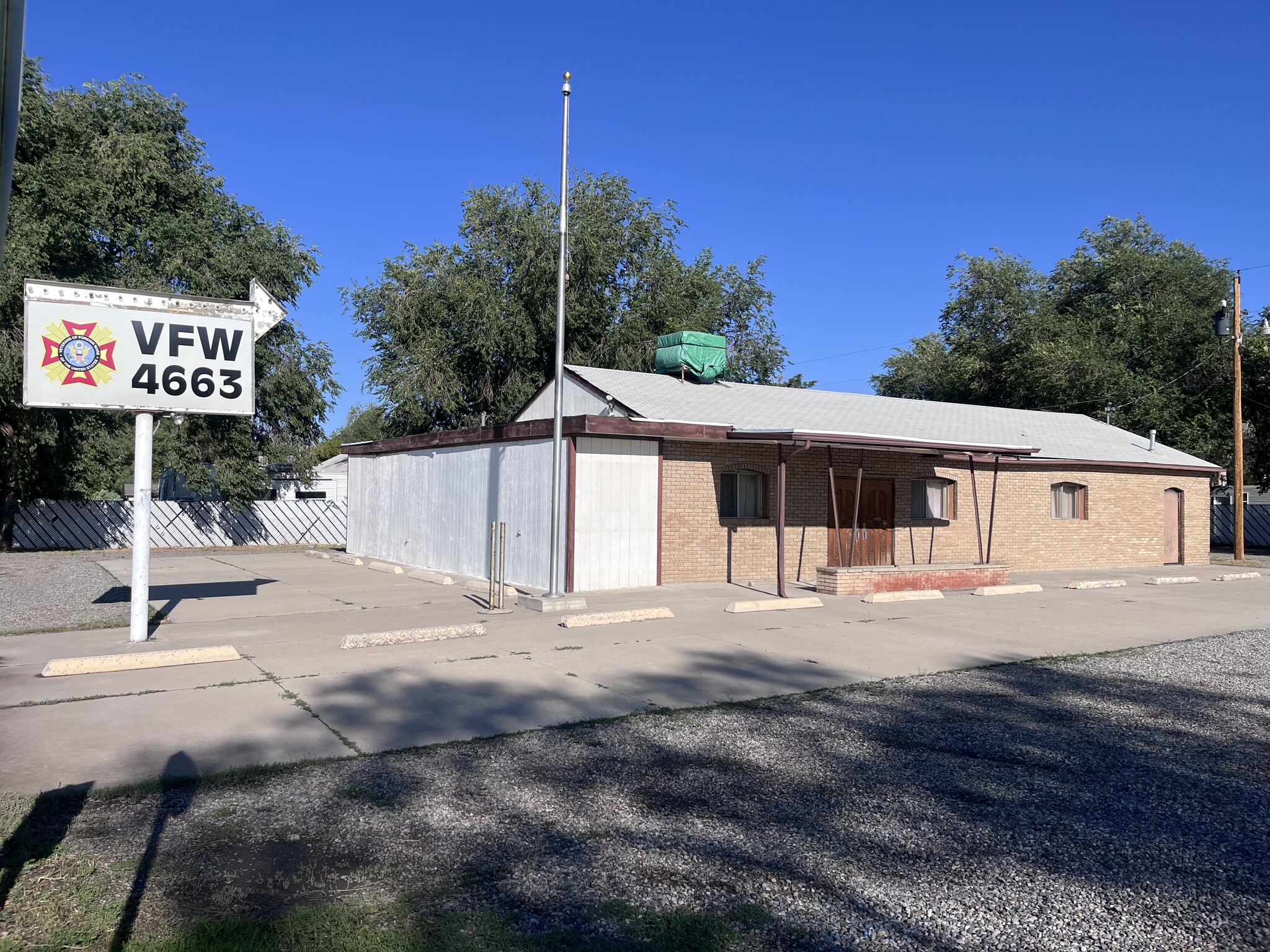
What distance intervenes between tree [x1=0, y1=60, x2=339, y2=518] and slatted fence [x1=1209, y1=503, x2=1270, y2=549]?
3494 cm

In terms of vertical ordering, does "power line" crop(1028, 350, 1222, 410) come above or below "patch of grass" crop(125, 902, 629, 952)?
above

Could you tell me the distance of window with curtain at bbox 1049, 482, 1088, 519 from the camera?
24266mm

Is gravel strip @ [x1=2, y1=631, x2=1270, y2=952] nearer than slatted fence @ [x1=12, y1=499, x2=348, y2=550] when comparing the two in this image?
Yes

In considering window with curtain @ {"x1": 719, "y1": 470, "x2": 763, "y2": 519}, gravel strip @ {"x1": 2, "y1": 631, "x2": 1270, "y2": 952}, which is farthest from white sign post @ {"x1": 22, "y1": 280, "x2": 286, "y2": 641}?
window with curtain @ {"x1": 719, "y1": 470, "x2": 763, "y2": 519}

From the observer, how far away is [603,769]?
255 inches

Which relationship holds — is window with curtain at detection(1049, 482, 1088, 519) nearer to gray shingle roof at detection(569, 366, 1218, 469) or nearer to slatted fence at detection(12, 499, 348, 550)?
gray shingle roof at detection(569, 366, 1218, 469)

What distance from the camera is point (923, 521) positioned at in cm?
2153

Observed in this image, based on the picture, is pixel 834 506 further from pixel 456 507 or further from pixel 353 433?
pixel 353 433

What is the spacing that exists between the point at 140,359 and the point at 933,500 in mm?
16524

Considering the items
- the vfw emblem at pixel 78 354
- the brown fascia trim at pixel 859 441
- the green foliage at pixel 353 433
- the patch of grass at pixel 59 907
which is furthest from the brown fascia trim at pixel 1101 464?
the green foliage at pixel 353 433

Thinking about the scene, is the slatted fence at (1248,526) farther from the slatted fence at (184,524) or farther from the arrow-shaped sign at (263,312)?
the arrow-shaped sign at (263,312)

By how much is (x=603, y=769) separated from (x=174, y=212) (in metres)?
29.9

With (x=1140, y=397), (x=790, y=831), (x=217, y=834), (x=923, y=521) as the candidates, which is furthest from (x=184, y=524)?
(x=1140, y=397)

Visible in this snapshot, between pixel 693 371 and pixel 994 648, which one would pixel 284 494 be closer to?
pixel 693 371
